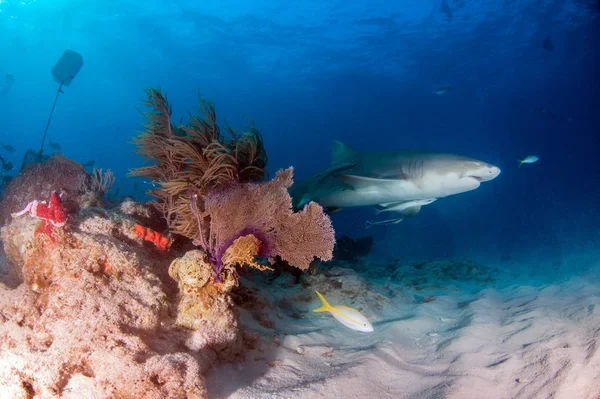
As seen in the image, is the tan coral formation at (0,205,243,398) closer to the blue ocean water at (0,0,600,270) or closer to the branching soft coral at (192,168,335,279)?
the branching soft coral at (192,168,335,279)

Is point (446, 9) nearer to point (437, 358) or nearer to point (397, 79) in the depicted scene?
point (397, 79)

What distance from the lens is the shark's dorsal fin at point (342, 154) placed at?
628cm

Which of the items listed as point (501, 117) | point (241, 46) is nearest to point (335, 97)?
point (241, 46)

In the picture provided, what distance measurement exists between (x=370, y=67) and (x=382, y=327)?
1988 inches

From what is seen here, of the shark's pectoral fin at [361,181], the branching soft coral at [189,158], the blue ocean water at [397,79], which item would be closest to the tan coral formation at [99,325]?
the branching soft coral at [189,158]

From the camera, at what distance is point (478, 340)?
4.09 m

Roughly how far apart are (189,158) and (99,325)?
A: 2.26m

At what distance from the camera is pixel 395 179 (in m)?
5.30

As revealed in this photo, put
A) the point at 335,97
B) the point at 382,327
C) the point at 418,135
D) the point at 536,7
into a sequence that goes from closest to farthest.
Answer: the point at 382,327 < the point at 536,7 < the point at 335,97 < the point at 418,135

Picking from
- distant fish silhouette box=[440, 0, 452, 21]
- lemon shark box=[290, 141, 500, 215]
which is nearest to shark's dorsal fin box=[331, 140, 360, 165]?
lemon shark box=[290, 141, 500, 215]

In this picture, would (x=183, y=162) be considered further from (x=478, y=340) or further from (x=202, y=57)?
(x=202, y=57)

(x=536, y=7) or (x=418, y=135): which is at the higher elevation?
(x=536, y=7)

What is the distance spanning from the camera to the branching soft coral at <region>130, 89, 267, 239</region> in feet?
13.4

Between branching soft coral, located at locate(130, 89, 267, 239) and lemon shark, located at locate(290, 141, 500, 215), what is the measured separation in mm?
1690
